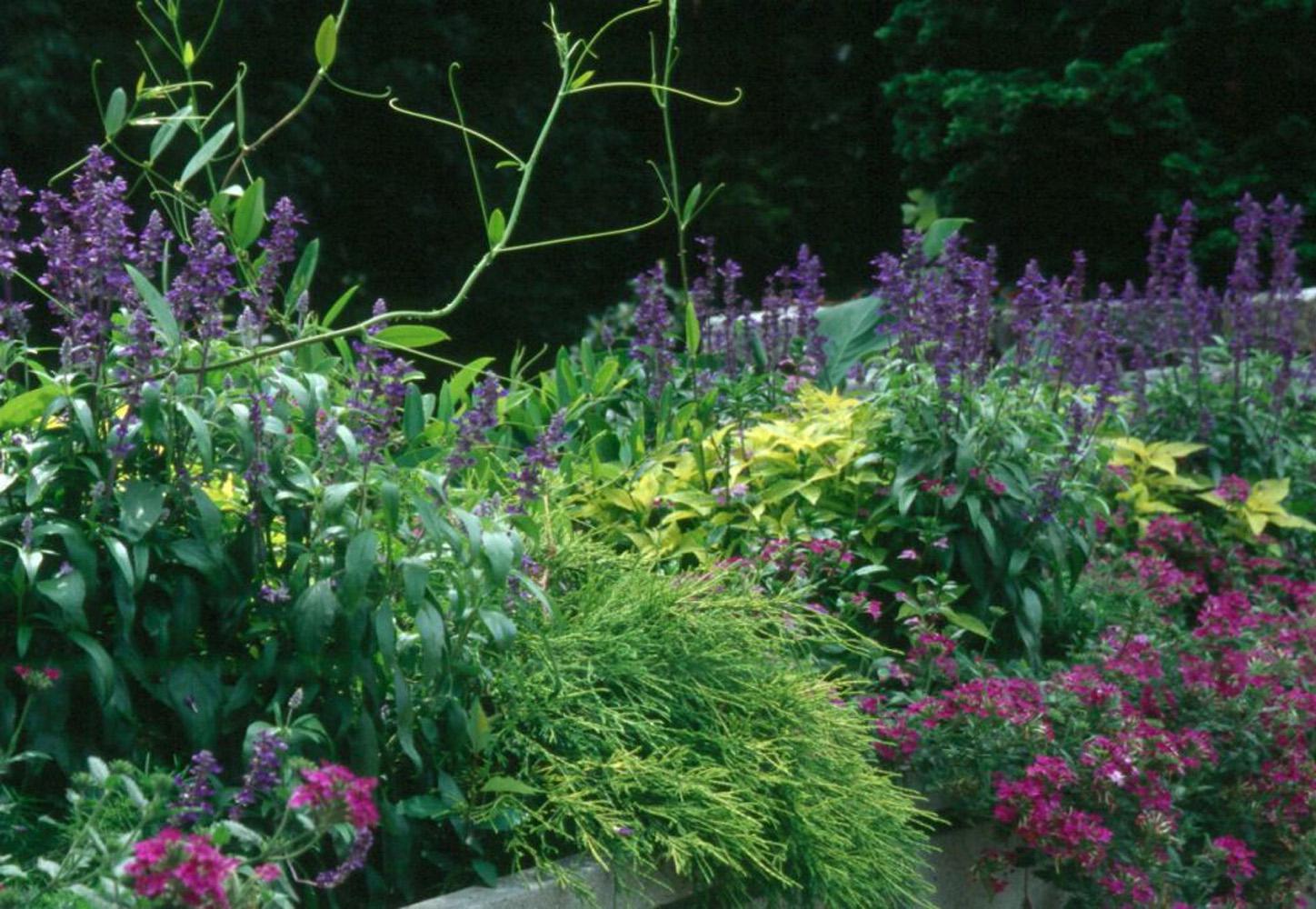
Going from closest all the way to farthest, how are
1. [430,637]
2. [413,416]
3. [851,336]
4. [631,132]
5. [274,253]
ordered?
[430,637] → [274,253] → [413,416] → [851,336] → [631,132]

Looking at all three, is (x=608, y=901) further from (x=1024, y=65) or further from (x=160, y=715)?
(x=1024, y=65)

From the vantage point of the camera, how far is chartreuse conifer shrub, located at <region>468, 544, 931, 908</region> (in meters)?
2.62

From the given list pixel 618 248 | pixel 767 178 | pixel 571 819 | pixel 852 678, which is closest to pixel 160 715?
pixel 571 819

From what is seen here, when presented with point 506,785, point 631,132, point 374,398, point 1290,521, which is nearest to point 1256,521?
point 1290,521

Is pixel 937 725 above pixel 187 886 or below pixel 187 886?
below

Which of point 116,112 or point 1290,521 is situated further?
point 1290,521

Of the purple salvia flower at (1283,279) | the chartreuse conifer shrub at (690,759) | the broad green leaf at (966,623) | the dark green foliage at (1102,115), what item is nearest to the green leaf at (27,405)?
the chartreuse conifer shrub at (690,759)

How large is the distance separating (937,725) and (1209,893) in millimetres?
768

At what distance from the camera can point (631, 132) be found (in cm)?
1486

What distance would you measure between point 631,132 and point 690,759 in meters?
12.5

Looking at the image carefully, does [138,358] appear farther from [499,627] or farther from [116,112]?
[499,627]

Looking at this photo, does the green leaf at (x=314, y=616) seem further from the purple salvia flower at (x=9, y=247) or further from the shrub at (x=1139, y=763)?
the shrub at (x=1139, y=763)

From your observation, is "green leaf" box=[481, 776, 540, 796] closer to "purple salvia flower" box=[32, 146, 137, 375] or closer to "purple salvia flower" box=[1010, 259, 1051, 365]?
"purple salvia flower" box=[32, 146, 137, 375]

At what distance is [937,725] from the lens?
3180mm
